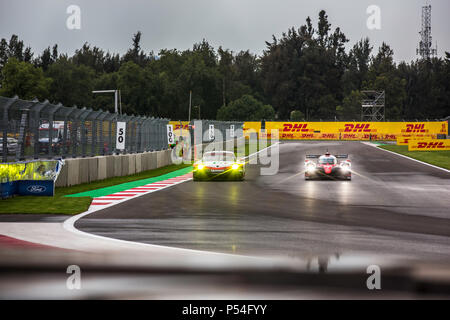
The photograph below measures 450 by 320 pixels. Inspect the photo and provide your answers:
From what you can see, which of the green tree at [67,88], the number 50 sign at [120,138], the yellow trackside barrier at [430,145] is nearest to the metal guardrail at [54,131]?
the number 50 sign at [120,138]

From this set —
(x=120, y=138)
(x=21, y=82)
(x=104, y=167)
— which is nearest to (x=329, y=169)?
(x=104, y=167)

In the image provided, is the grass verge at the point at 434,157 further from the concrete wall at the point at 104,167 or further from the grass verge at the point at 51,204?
the grass verge at the point at 51,204

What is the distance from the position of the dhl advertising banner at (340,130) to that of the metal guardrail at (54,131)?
49668mm

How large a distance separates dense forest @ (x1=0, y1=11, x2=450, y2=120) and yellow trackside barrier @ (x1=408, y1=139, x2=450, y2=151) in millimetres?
52134

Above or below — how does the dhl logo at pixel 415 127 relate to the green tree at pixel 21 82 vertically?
below

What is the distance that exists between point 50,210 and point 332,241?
22.6 feet

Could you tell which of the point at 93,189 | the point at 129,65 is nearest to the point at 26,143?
the point at 93,189

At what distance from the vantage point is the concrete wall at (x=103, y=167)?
816 inches

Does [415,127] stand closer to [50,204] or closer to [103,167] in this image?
[103,167]

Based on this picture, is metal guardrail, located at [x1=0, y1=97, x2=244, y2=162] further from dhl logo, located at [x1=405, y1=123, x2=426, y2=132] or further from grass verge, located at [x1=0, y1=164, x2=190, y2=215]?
dhl logo, located at [x1=405, y1=123, x2=426, y2=132]

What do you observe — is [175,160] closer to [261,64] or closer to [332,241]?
[332,241]

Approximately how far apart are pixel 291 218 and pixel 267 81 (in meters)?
117

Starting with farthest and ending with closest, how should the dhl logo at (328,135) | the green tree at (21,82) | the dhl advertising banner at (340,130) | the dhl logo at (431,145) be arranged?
1. the green tree at (21,82)
2. the dhl logo at (328,135)
3. the dhl advertising banner at (340,130)
4. the dhl logo at (431,145)

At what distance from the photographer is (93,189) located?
20.1 meters
